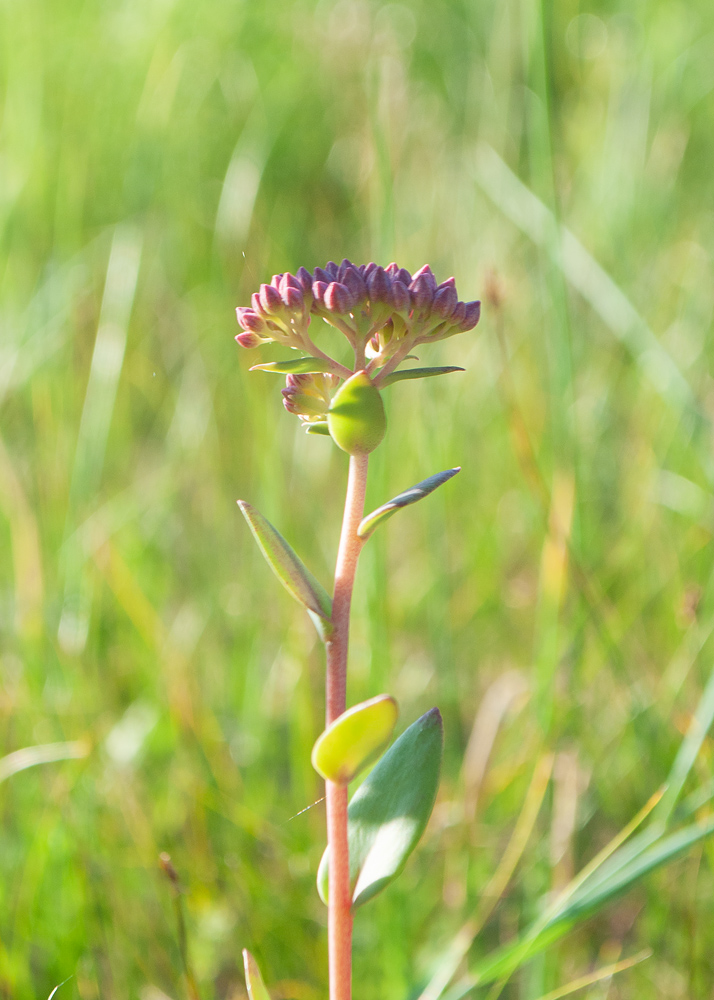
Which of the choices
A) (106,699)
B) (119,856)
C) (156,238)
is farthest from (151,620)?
(156,238)

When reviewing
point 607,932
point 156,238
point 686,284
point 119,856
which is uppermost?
point 156,238

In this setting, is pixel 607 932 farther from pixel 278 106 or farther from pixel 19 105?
pixel 278 106

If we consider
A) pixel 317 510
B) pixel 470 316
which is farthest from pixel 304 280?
pixel 317 510

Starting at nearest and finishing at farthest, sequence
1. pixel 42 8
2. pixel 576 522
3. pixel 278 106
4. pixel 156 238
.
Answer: pixel 576 522 → pixel 156 238 → pixel 42 8 → pixel 278 106

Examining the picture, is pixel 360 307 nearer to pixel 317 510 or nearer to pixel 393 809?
pixel 393 809

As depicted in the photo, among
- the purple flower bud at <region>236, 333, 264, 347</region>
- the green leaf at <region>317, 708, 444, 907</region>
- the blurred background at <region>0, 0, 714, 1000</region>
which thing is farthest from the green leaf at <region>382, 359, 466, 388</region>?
the blurred background at <region>0, 0, 714, 1000</region>

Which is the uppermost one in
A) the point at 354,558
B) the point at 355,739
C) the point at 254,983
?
the point at 354,558

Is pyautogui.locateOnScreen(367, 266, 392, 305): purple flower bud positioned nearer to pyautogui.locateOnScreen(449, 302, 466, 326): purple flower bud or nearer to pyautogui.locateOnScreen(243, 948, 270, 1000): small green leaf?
pyautogui.locateOnScreen(449, 302, 466, 326): purple flower bud
